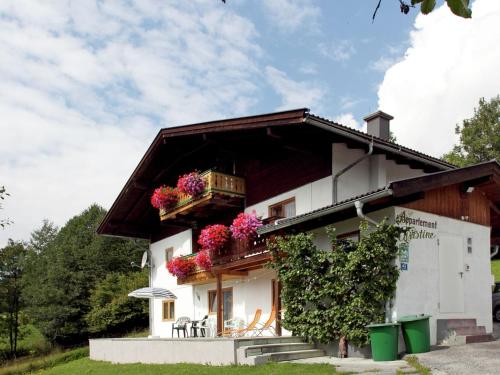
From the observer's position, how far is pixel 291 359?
41.2 ft

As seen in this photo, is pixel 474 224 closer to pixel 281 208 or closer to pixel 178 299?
pixel 281 208

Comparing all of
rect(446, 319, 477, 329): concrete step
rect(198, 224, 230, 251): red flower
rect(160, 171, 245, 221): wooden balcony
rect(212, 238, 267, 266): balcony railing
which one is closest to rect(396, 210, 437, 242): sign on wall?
rect(446, 319, 477, 329): concrete step

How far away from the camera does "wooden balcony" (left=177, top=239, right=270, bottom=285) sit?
1606 cm

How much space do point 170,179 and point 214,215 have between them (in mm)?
2706

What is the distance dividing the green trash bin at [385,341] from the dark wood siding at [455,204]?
2729 millimetres

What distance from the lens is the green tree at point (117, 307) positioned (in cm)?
3597

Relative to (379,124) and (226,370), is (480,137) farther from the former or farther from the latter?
(226,370)

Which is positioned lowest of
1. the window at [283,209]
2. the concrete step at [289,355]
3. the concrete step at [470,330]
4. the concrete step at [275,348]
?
the concrete step at [289,355]

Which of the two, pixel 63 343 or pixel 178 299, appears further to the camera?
pixel 63 343

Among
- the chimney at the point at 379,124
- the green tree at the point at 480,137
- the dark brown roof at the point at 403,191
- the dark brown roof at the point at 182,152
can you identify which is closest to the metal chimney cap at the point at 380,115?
the chimney at the point at 379,124

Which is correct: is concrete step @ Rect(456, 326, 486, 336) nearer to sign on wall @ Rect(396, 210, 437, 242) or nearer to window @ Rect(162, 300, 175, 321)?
sign on wall @ Rect(396, 210, 437, 242)

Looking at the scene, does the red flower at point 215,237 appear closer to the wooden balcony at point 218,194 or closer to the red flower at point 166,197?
the wooden balcony at point 218,194

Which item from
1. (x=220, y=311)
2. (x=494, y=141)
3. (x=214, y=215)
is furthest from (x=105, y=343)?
(x=494, y=141)

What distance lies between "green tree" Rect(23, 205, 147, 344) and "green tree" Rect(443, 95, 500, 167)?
2518cm
